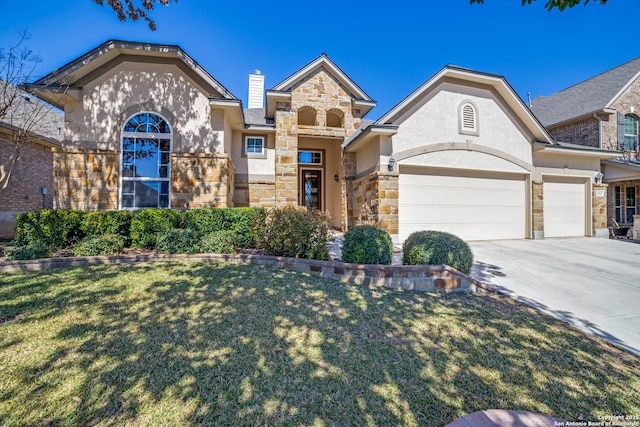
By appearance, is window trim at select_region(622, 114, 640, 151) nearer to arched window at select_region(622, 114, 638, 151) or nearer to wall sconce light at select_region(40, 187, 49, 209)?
arched window at select_region(622, 114, 638, 151)

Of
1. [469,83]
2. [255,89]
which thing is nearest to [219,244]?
[469,83]

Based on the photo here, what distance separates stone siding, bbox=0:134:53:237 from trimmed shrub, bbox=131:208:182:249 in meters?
7.13

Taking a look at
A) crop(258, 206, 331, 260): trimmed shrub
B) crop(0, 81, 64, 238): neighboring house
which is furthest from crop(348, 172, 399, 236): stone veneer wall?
crop(0, 81, 64, 238): neighboring house

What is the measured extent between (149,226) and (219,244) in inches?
85.1

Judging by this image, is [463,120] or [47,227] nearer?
[47,227]

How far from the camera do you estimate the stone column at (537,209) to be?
10531mm

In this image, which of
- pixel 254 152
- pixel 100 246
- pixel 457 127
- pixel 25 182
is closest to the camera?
pixel 100 246

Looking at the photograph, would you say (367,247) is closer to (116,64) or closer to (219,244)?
(219,244)

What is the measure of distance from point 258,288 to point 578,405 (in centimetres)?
389

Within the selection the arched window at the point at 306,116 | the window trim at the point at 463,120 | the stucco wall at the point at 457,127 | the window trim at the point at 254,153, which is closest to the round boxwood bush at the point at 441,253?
the stucco wall at the point at 457,127

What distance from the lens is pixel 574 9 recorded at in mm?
3820

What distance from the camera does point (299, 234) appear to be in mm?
5938

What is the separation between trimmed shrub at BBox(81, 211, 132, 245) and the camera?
6973 mm

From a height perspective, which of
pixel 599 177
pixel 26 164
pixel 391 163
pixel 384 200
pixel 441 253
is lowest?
pixel 441 253
